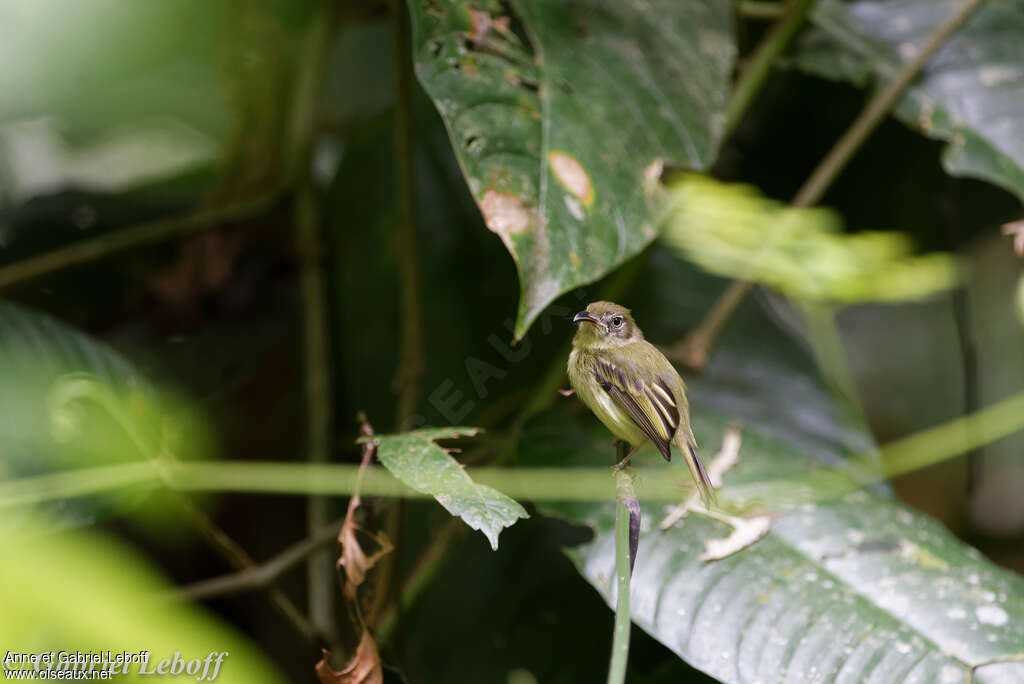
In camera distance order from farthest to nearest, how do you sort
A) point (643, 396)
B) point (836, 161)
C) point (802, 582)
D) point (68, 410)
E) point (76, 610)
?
point (836, 161) → point (68, 410) → point (802, 582) → point (643, 396) → point (76, 610)

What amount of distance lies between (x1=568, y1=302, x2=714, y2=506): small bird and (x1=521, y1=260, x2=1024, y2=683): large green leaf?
9cm

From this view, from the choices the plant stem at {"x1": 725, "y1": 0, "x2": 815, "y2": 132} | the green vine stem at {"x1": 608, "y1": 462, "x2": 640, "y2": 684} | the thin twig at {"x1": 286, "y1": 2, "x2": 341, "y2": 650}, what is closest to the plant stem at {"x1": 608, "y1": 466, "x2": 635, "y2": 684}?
the green vine stem at {"x1": 608, "y1": 462, "x2": 640, "y2": 684}

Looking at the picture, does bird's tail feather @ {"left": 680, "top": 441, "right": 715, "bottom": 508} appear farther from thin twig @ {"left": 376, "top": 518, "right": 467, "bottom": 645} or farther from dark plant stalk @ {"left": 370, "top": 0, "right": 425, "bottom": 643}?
dark plant stalk @ {"left": 370, "top": 0, "right": 425, "bottom": 643}

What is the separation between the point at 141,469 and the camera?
1.04m

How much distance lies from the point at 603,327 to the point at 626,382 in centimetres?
5

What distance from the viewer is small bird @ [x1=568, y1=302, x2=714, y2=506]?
593 millimetres

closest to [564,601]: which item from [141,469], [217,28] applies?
[141,469]

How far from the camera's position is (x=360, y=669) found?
756 mm

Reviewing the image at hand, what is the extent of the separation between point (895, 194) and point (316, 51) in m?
1.25

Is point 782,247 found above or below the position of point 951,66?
below

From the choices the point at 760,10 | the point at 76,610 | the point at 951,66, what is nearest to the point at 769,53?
the point at 760,10

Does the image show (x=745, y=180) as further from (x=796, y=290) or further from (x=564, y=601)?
(x=564, y=601)

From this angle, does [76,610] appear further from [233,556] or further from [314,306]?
[314,306]

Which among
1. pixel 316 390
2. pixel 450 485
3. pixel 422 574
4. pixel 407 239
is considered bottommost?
pixel 316 390
